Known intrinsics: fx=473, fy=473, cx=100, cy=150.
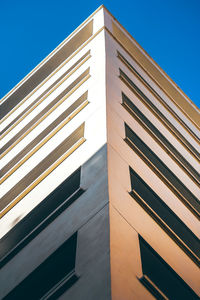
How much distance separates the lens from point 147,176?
10586 millimetres

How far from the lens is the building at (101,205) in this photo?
6.82 m

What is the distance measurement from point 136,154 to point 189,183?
2.92 meters

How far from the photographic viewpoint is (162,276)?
25.3ft

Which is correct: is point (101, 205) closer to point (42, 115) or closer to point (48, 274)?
point (48, 274)

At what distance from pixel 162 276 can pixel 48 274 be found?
1855 mm

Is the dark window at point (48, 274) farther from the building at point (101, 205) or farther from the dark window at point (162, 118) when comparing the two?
the dark window at point (162, 118)

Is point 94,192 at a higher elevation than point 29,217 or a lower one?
lower

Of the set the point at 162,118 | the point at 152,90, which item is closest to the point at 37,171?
the point at 162,118

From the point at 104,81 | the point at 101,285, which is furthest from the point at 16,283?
the point at 104,81

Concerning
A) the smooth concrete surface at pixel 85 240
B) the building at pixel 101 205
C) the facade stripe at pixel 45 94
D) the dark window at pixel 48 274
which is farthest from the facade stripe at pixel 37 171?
the facade stripe at pixel 45 94

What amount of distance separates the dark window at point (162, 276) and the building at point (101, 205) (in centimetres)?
2

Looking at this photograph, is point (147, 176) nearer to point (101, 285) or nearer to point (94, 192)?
point (94, 192)

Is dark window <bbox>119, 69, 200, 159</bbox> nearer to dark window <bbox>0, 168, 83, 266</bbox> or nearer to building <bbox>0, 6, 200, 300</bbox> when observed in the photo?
building <bbox>0, 6, 200, 300</bbox>

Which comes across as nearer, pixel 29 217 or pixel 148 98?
pixel 29 217
